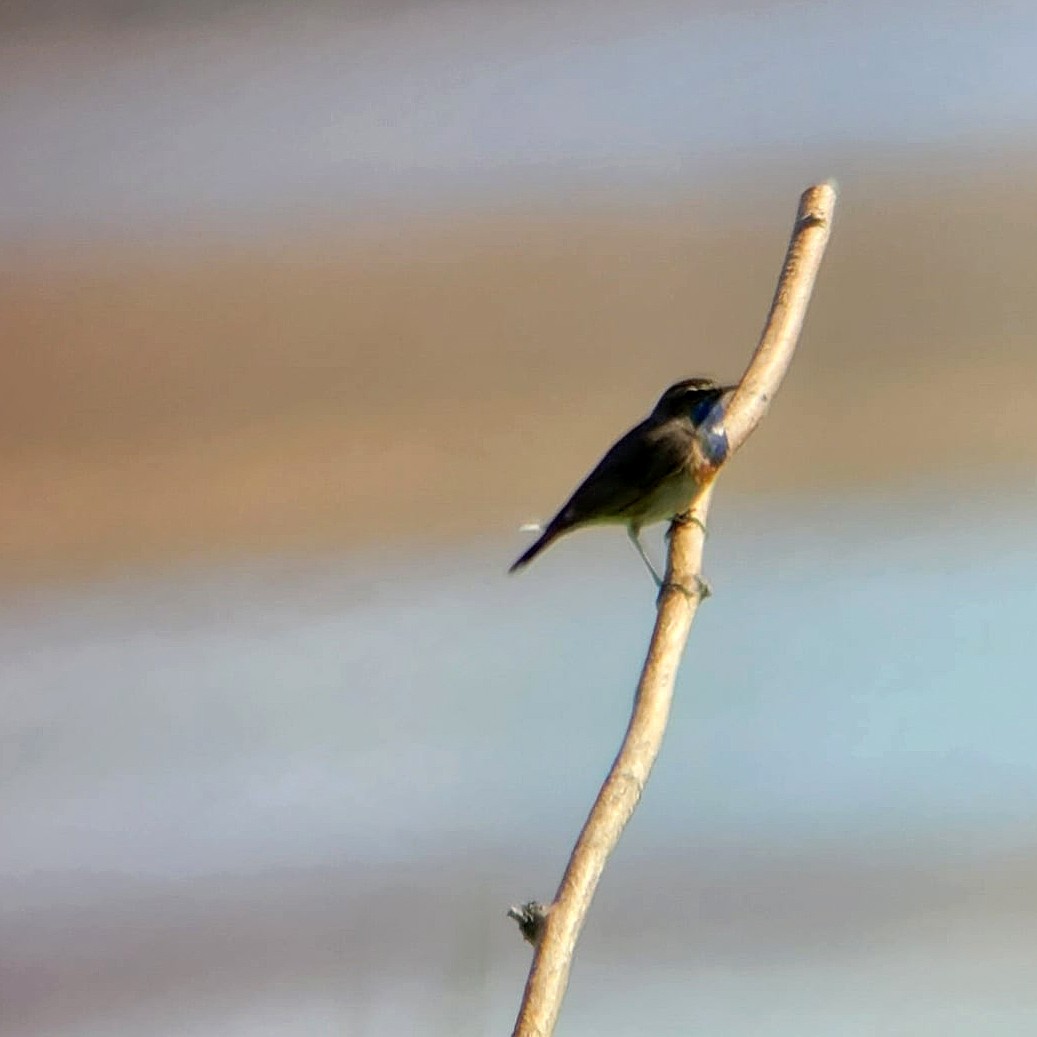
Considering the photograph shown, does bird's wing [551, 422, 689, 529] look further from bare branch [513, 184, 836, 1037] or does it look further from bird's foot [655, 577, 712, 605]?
bird's foot [655, 577, 712, 605]

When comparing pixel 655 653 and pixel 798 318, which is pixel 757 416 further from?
pixel 655 653

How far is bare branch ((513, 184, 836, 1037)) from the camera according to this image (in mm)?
717

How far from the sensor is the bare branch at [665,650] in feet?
2.35

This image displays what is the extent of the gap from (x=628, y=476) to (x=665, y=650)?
0.48m

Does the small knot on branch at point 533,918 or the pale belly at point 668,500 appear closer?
the small knot on branch at point 533,918

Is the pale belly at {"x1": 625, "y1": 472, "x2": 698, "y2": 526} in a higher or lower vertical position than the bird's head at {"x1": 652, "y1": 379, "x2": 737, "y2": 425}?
lower

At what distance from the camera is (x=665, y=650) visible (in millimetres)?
941

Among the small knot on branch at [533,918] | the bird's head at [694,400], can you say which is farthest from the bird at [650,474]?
the small knot on branch at [533,918]

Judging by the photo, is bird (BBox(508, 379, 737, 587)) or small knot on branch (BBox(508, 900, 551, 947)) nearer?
small knot on branch (BBox(508, 900, 551, 947))

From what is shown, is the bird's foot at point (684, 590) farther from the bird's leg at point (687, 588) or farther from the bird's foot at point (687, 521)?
the bird's foot at point (687, 521)

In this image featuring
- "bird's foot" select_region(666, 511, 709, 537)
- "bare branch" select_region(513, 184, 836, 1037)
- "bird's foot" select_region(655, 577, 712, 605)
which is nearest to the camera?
"bare branch" select_region(513, 184, 836, 1037)

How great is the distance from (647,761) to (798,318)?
1.90 feet

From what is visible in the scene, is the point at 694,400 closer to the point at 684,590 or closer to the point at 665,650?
the point at 684,590

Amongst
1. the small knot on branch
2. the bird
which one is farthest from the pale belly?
the small knot on branch
